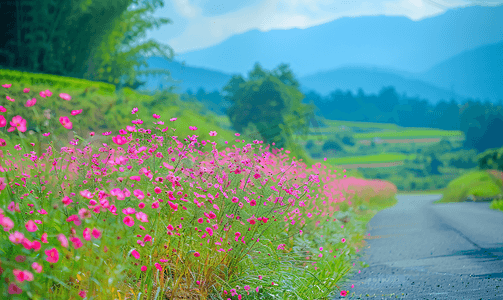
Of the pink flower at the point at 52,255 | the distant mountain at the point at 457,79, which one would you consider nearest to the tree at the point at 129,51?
the pink flower at the point at 52,255

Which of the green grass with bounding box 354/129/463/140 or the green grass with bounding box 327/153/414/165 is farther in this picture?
the green grass with bounding box 354/129/463/140

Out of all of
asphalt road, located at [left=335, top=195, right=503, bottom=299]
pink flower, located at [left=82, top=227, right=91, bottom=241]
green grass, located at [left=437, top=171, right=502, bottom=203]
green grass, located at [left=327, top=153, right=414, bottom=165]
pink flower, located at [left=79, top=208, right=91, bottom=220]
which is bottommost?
green grass, located at [left=327, top=153, right=414, bottom=165]

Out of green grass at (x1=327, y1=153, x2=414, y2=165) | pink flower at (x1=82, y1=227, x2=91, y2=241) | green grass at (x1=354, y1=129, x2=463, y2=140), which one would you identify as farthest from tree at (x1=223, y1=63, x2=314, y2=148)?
green grass at (x1=354, y1=129, x2=463, y2=140)

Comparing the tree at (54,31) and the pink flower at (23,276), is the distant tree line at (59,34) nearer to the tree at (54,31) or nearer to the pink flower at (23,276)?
the tree at (54,31)

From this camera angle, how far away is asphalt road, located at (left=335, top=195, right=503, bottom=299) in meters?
Result: 2.65

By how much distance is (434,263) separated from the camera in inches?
138

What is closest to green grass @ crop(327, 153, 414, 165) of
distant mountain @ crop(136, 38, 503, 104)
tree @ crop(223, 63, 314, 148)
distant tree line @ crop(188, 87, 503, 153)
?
distant tree line @ crop(188, 87, 503, 153)

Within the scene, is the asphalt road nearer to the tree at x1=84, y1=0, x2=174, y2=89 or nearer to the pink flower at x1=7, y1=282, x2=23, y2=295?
the pink flower at x1=7, y1=282, x2=23, y2=295

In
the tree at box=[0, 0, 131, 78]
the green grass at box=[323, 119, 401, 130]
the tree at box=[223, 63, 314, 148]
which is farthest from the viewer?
the green grass at box=[323, 119, 401, 130]

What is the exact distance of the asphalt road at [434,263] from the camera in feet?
8.69

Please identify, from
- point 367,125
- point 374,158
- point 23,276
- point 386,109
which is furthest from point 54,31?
point 386,109

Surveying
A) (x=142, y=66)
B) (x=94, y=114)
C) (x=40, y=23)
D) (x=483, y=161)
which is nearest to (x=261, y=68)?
(x=142, y=66)

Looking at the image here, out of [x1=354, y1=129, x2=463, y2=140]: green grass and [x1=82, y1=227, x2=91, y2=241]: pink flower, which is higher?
[x1=82, y1=227, x2=91, y2=241]: pink flower

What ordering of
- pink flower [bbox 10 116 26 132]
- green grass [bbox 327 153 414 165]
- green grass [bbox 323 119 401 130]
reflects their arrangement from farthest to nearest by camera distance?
green grass [bbox 323 119 401 130] < green grass [bbox 327 153 414 165] < pink flower [bbox 10 116 26 132]
